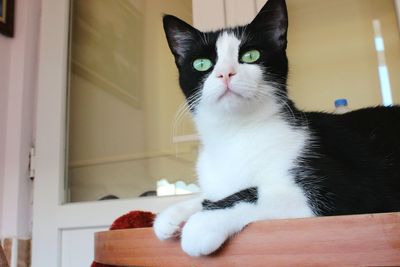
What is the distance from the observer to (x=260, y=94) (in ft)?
2.18

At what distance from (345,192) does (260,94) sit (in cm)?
22

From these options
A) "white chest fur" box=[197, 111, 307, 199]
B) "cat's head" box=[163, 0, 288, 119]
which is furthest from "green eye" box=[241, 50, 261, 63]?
"white chest fur" box=[197, 111, 307, 199]

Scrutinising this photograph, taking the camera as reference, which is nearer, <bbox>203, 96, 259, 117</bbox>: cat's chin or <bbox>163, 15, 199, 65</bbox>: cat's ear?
<bbox>203, 96, 259, 117</bbox>: cat's chin

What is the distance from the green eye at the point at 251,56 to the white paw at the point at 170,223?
0.28 metres

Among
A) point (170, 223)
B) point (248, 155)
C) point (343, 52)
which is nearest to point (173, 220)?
point (170, 223)

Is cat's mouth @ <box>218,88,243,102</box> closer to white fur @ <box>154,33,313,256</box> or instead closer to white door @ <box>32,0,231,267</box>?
white fur @ <box>154,33,313,256</box>

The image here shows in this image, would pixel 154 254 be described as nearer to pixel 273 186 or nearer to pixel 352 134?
pixel 273 186

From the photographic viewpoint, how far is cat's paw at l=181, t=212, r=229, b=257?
0.42 m

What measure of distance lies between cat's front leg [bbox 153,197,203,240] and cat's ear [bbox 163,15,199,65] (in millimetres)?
317

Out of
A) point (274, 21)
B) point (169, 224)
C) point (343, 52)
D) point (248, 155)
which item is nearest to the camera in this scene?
point (169, 224)

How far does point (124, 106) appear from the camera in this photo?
1.56 m

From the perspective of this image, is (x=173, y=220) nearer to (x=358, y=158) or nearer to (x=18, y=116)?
(x=358, y=158)

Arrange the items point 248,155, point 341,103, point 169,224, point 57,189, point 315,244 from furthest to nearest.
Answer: point 57,189
point 341,103
point 248,155
point 169,224
point 315,244

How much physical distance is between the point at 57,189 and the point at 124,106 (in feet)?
1.34
